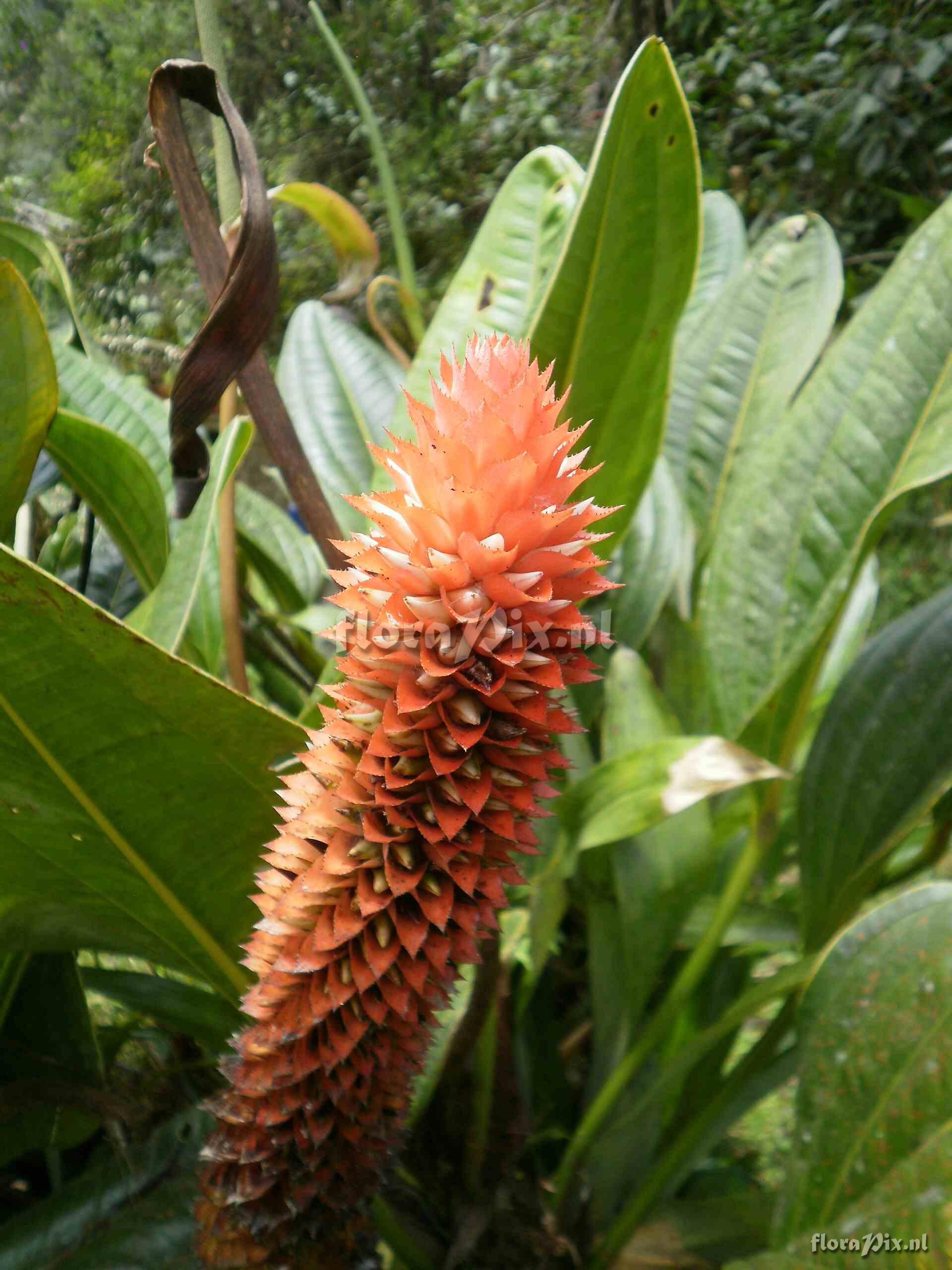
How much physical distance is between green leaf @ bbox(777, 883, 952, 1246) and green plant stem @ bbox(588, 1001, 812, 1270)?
A: 14 cm

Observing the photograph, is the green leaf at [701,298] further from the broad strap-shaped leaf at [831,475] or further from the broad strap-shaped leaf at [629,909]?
the broad strap-shaped leaf at [629,909]

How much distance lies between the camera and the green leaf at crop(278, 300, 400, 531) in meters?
0.73

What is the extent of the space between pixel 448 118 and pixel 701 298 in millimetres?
994

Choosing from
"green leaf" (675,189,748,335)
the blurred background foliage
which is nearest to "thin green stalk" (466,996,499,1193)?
"green leaf" (675,189,748,335)

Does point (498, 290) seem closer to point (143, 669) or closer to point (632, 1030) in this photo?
point (143, 669)

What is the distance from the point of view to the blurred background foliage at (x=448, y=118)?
41.9 inches

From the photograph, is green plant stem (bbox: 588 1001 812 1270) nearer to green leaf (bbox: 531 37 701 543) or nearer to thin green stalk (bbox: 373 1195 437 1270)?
thin green stalk (bbox: 373 1195 437 1270)

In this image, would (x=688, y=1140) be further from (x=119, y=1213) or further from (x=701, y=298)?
(x=701, y=298)

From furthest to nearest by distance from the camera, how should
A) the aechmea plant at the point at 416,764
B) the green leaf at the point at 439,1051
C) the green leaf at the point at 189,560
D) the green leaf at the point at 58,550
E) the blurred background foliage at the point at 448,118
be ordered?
the blurred background foliage at the point at 448,118
the green leaf at the point at 58,550
the green leaf at the point at 439,1051
the green leaf at the point at 189,560
the aechmea plant at the point at 416,764

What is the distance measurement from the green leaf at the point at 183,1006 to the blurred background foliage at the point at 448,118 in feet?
2.82

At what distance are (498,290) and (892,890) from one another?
3.05 feet

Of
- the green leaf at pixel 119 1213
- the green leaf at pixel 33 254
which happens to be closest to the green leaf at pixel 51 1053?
the green leaf at pixel 119 1213

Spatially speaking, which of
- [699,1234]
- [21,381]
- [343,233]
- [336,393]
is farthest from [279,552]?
[699,1234]

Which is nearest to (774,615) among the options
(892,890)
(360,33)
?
(892,890)
